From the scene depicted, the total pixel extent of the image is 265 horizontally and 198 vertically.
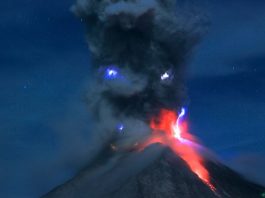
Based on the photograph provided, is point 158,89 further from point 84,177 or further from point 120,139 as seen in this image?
point 84,177

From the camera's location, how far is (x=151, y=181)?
6083 inches

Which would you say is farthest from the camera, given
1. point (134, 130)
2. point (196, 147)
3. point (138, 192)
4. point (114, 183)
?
point (196, 147)

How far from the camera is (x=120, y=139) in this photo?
175 meters

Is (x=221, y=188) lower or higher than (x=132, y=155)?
lower

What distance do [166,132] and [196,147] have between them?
19.4m

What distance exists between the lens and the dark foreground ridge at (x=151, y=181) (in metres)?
150

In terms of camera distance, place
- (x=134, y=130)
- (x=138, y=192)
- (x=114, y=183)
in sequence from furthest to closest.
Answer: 1. (x=134, y=130)
2. (x=114, y=183)
3. (x=138, y=192)

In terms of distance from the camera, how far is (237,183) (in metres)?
172

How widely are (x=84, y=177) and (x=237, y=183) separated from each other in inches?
1765

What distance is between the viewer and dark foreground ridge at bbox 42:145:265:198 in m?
Result: 150

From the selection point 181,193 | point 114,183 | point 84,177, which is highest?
point 84,177

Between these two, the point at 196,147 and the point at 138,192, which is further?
the point at 196,147

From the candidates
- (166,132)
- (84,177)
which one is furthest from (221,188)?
(84,177)

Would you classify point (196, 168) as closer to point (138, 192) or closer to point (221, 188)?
point (221, 188)
